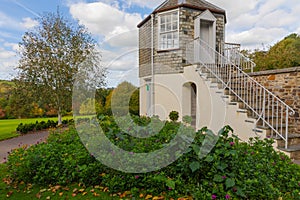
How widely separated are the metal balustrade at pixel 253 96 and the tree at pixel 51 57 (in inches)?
188

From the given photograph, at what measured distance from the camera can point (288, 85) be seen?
505 centimetres

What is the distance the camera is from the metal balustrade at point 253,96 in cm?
446

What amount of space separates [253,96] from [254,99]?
0.81 metres

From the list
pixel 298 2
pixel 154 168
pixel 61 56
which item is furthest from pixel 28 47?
pixel 298 2

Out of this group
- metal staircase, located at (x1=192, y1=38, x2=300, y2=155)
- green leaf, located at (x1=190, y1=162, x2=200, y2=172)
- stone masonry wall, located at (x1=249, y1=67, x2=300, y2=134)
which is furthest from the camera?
stone masonry wall, located at (x1=249, y1=67, x2=300, y2=134)

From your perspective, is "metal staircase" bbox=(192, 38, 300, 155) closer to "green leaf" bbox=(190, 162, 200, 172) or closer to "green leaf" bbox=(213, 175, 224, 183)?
"green leaf" bbox=(213, 175, 224, 183)

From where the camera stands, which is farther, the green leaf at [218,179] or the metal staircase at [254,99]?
the metal staircase at [254,99]

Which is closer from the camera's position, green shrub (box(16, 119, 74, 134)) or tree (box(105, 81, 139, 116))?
tree (box(105, 81, 139, 116))

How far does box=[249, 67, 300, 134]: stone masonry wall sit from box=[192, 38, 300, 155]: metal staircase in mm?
148

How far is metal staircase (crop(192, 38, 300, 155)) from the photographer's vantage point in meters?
4.34

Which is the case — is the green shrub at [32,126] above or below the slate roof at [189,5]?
below

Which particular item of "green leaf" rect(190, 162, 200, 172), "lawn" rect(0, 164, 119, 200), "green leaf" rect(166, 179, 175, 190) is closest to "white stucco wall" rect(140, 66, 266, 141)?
"green leaf" rect(190, 162, 200, 172)

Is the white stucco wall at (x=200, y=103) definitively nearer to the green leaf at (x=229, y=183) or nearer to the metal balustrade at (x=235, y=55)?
the metal balustrade at (x=235, y=55)

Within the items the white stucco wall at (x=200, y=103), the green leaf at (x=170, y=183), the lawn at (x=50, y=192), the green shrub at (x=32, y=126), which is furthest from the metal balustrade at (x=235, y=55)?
the green shrub at (x=32, y=126)
